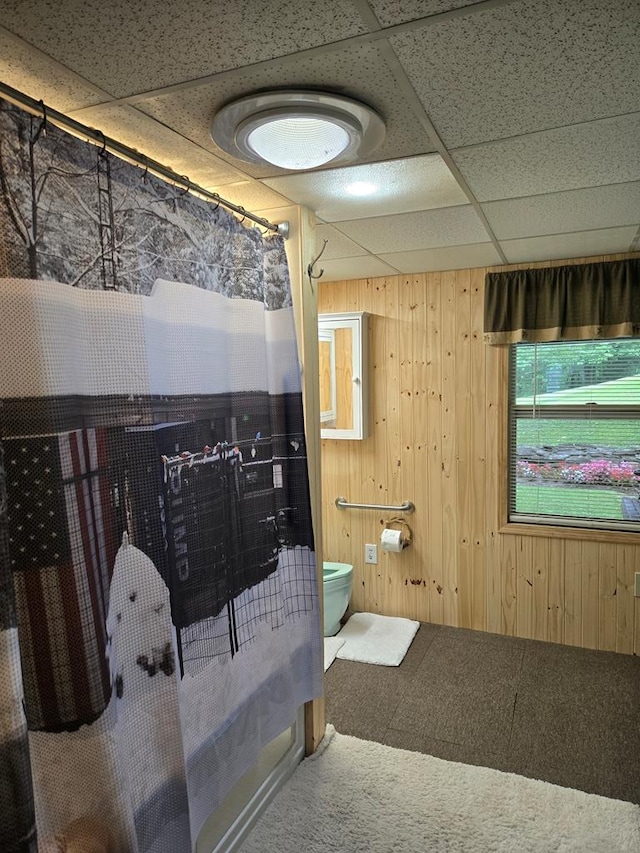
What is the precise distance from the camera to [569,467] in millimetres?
3322

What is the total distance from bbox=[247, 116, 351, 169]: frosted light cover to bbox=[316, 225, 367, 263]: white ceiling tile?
924 millimetres

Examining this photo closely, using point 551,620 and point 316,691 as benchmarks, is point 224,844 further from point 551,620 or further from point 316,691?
point 551,620

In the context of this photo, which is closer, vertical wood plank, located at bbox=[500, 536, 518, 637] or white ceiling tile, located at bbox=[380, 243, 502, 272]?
white ceiling tile, located at bbox=[380, 243, 502, 272]

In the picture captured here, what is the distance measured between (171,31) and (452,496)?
116 inches

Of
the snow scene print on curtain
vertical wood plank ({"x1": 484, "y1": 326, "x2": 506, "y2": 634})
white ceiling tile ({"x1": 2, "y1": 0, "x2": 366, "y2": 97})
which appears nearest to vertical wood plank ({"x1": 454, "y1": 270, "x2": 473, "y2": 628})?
vertical wood plank ({"x1": 484, "y1": 326, "x2": 506, "y2": 634})

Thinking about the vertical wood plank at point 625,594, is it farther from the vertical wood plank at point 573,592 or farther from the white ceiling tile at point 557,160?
the white ceiling tile at point 557,160

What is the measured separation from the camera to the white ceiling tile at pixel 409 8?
96cm

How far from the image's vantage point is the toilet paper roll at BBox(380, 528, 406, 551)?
3.56m

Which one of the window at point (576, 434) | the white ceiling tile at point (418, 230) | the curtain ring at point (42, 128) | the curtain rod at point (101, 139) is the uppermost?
the white ceiling tile at point (418, 230)

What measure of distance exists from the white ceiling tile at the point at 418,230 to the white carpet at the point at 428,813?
218cm

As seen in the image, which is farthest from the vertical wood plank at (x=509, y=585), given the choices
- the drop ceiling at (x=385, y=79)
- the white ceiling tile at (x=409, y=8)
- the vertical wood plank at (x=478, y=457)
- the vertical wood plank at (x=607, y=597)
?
the white ceiling tile at (x=409, y=8)

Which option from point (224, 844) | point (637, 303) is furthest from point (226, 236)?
point (637, 303)

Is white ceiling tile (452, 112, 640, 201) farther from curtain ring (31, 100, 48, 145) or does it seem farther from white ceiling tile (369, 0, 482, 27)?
curtain ring (31, 100, 48, 145)

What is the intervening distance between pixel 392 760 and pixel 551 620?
1433mm
